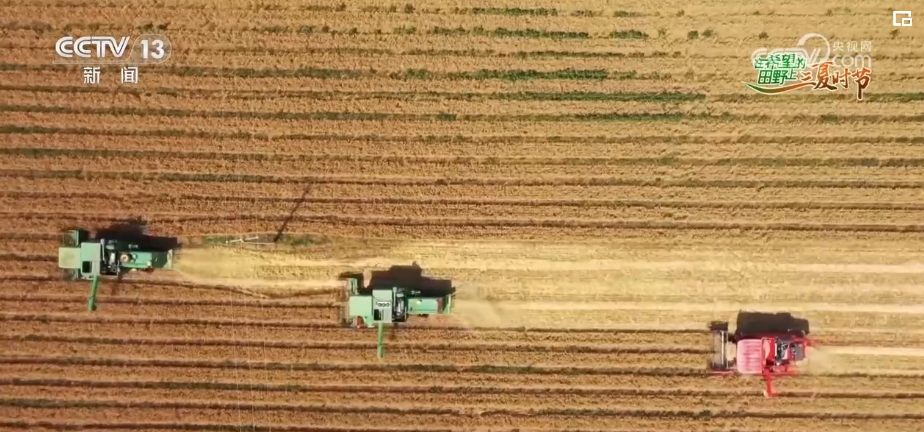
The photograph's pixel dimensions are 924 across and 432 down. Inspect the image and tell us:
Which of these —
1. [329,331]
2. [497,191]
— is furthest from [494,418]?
[497,191]

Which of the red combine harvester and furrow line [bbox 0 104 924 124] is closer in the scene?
the red combine harvester

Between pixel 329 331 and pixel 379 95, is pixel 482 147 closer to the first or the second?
pixel 379 95

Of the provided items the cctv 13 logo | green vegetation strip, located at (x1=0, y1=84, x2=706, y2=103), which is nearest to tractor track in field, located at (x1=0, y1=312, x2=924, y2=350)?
green vegetation strip, located at (x1=0, y1=84, x2=706, y2=103)

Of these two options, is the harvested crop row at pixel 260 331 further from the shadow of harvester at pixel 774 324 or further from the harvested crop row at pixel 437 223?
the harvested crop row at pixel 437 223

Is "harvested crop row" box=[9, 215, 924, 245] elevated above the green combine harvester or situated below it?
above

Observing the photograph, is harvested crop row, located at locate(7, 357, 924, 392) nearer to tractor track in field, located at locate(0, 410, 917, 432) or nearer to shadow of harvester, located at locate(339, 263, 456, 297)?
tractor track in field, located at locate(0, 410, 917, 432)

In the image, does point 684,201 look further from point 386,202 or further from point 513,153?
point 386,202

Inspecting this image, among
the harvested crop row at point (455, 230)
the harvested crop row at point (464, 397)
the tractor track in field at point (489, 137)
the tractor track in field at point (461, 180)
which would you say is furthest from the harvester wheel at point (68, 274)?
the tractor track in field at point (489, 137)
